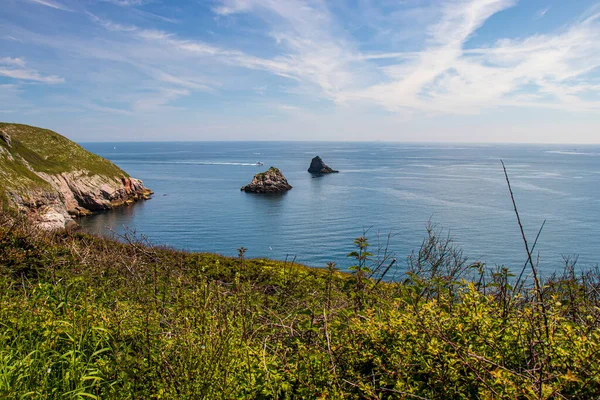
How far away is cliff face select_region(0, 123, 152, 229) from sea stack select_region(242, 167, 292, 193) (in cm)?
2388

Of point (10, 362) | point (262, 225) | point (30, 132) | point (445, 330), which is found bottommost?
point (262, 225)

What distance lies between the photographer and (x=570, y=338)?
324 centimetres

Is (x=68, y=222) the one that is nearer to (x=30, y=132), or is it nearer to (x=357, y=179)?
(x=30, y=132)

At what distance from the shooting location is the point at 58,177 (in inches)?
2557

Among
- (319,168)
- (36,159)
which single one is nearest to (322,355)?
(36,159)

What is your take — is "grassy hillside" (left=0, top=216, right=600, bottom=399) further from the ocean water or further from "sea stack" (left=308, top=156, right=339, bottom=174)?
"sea stack" (left=308, top=156, right=339, bottom=174)

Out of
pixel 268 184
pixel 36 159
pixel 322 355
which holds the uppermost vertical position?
pixel 36 159

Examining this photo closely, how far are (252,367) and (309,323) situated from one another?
1.01m

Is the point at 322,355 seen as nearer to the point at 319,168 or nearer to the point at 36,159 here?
the point at 36,159

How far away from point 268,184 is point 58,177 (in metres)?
44.0

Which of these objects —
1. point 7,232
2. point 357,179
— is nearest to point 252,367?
point 7,232

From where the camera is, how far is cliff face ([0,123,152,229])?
51.7 meters

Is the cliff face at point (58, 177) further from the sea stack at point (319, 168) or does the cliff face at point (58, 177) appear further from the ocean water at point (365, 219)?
the sea stack at point (319, 168)

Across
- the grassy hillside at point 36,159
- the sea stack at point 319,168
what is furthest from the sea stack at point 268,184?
the sea stack at point 319,168
